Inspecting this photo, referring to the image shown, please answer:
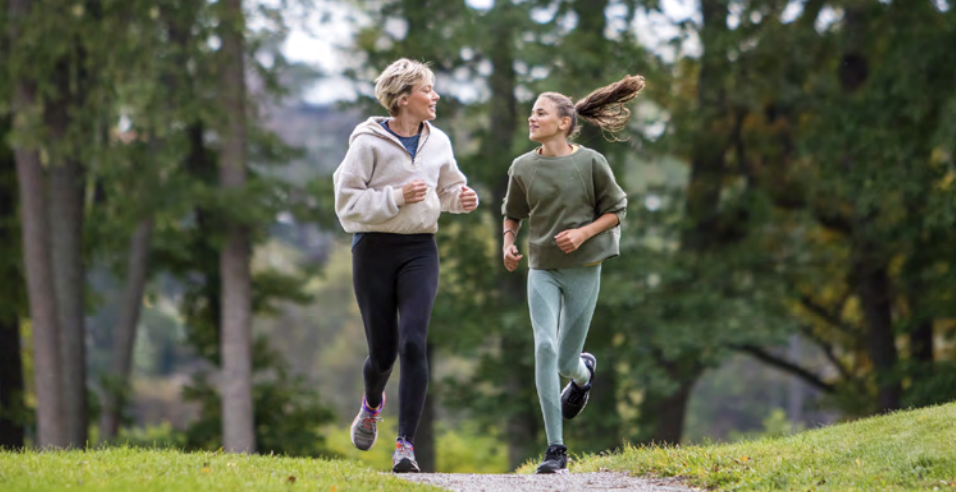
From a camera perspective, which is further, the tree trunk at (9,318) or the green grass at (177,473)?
the tree trunk at (9,318)

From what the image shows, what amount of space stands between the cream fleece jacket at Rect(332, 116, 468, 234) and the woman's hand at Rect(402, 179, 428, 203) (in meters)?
0.04

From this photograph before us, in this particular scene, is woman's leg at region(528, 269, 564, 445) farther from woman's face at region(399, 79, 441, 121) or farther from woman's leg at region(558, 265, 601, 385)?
woman's face at region(399, 79, 441, 121)

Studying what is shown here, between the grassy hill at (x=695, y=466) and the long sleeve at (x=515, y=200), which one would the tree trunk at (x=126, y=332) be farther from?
the long sleeve at (x=515, y=200)

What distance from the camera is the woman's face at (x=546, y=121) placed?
6.43m

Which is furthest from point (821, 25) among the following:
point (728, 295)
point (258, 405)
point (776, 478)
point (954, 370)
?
point (776, 478)

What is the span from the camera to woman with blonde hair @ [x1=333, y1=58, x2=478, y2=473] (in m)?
6.13

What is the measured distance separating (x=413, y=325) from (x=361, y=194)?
74 cm

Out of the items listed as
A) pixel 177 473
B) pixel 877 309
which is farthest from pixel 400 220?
pixel 877 309

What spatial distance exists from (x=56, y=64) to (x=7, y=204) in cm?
332

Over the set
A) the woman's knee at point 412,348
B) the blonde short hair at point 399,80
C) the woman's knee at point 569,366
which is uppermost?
the blonde short hair at point 399,80

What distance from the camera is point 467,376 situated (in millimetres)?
18328

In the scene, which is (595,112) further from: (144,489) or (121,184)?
(121,184)

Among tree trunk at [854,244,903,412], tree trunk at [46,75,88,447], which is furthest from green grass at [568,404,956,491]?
tree trunk at [854,244,903,412]

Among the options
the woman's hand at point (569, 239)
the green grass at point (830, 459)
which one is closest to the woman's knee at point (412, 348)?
the woman's hand at point (569, 239)
